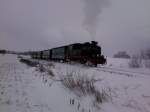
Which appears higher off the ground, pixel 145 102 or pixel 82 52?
pixel 82 52

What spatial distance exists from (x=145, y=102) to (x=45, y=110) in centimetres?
325

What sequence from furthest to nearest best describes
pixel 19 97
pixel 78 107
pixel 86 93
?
1. pixel 86 93
2. pixel 19 97
3. pixel 78 107

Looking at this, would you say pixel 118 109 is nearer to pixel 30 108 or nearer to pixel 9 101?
pixel 30 108

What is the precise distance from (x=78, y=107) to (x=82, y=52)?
1534cm

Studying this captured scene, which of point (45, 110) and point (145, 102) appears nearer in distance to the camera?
point (45, 110)

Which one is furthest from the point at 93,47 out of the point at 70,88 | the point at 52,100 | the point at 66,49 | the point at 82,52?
the point at 52,100

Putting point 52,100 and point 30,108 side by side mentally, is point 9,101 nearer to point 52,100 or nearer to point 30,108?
point 30,108

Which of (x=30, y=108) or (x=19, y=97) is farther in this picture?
(x=19, y=97)

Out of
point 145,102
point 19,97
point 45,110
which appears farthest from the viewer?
point 19,97

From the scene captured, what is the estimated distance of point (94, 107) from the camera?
4.97 meters

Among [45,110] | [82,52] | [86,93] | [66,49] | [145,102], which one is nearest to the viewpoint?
[45,110]

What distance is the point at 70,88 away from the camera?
23.9 ft

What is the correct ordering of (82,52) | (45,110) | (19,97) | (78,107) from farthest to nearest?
(82,52), (19,97), (78,107), (45,110)

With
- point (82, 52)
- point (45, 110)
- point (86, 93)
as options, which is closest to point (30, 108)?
point (45, 110)
